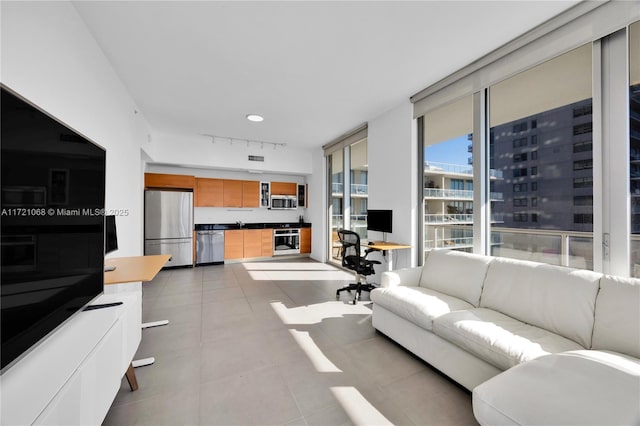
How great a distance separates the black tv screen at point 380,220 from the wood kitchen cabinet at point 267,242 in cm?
324

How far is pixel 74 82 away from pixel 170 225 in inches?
158

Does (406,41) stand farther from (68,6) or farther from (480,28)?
(68,6)

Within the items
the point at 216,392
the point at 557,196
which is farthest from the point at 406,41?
the point at 216,392

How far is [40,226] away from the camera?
1130 millimetres

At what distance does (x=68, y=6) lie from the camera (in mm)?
2010

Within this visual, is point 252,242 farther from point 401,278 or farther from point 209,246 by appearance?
point 401,278

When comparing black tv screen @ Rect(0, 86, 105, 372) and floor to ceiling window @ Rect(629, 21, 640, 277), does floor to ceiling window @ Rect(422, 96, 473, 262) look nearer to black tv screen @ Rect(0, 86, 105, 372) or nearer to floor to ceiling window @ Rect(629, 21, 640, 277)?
floor to ceiling window @ Rect(629, 21, 640, 277)

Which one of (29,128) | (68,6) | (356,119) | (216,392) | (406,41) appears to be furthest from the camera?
(356,119)

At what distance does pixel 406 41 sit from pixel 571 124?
1.70m

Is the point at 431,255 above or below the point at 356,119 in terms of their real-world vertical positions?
below

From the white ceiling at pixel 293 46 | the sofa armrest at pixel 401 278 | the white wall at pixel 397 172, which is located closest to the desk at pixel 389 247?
the white wall at pixel 397 172

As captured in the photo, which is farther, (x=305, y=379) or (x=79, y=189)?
(x=305, y=379)

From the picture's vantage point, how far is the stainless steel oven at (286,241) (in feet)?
23.1

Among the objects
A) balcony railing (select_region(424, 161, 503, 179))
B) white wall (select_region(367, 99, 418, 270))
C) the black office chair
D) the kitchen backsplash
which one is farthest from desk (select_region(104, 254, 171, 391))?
the kitchen backsplash
